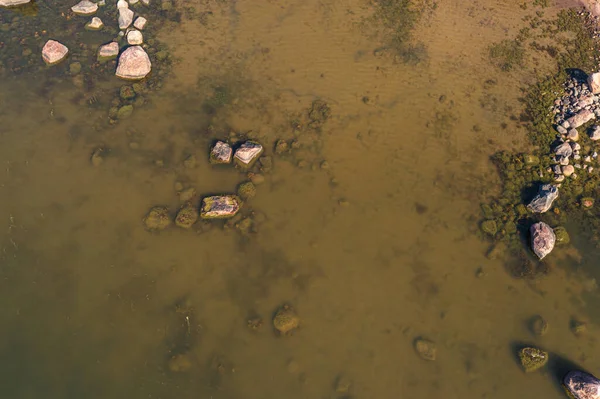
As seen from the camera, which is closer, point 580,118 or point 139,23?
point 580,118

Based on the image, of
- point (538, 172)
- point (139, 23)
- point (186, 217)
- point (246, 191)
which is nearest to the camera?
point (186, 217)

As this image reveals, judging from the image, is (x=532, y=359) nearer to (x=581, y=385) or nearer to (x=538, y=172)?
(x=581, y=385)

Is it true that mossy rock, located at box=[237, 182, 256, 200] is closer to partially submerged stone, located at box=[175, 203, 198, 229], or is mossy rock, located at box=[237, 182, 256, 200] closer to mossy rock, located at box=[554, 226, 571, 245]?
partially submerged stone, located at box=[175, 203, 198, 229]

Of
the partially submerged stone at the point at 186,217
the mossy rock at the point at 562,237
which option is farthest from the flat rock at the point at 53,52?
the mossy rock at the point at 562,237

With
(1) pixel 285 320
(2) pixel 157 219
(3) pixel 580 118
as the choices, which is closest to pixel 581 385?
(1) pixel 285 320

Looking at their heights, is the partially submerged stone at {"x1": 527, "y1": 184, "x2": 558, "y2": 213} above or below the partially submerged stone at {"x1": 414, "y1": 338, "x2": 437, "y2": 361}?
above

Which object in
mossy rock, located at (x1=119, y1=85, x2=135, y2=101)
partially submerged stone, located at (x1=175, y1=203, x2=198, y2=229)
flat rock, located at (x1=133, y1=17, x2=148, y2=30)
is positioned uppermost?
flat rock, located at (x1=133, y1=17, x2=148, y2=30)

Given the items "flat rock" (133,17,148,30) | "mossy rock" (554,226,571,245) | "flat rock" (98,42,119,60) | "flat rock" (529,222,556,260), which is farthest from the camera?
"flat rock" (133,17,148,30)

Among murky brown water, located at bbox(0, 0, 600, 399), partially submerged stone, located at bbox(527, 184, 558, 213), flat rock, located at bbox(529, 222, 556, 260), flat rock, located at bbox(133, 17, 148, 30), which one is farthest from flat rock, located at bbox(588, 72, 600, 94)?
flat rock, located at bbox(133, 17, 148, 30)
